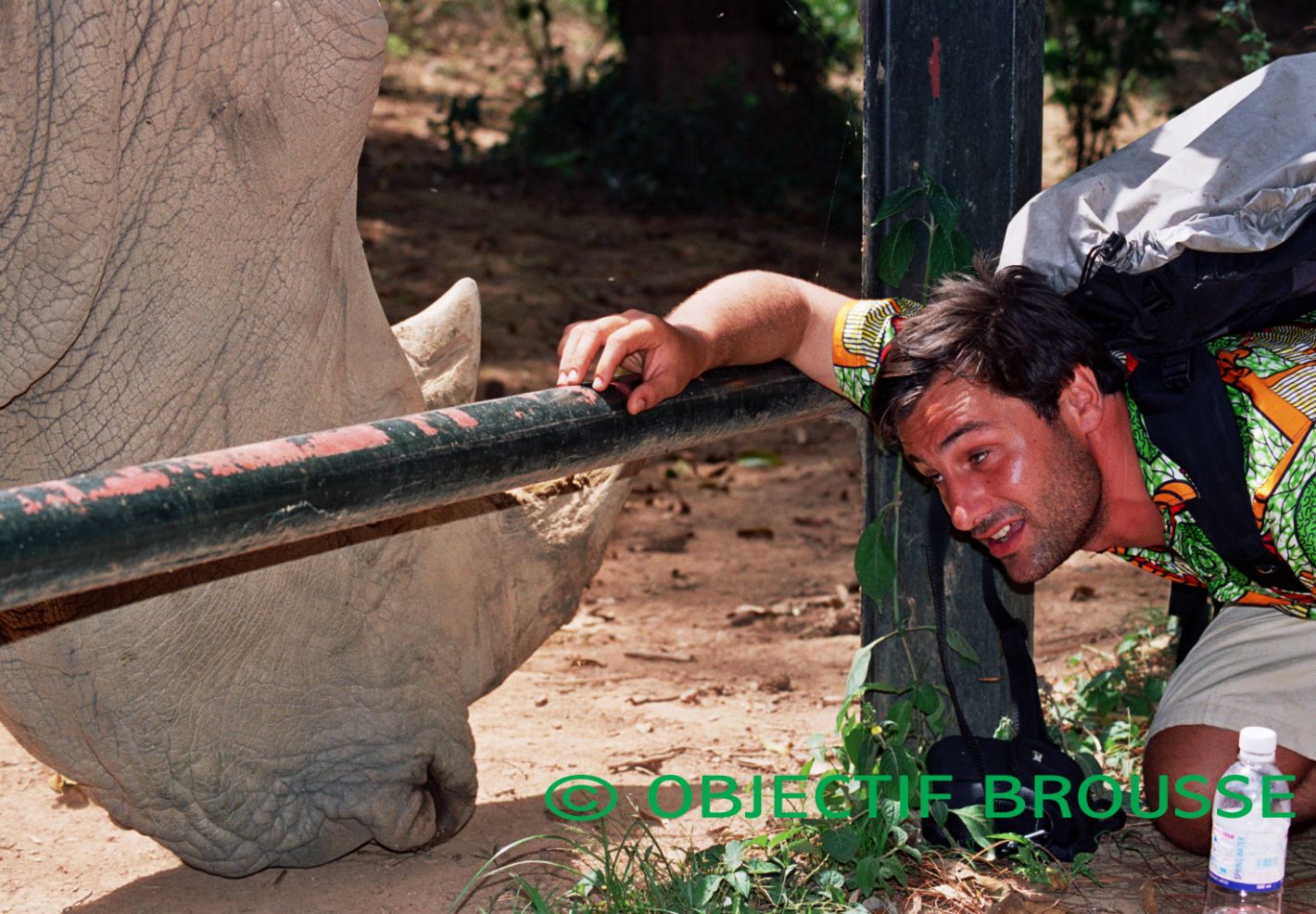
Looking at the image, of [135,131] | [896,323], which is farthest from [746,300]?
[135,131]

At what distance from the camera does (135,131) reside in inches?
82.6

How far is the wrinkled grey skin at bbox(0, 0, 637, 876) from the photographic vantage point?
Result: 2039mm

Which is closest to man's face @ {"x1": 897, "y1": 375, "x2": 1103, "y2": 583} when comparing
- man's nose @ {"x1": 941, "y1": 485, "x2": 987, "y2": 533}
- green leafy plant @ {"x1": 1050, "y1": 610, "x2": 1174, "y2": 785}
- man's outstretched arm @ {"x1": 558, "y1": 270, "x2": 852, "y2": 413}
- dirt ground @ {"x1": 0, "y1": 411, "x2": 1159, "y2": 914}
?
man's nose @ {"x1": 941, "y1": 485, "x2": 987, "y2": 533}

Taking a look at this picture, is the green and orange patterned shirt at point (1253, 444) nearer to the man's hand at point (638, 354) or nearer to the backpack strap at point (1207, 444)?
the backpack strap at point (1207, 444)

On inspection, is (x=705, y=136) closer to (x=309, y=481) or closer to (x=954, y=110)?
(x=954, y=110)

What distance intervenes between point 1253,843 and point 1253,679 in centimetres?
57

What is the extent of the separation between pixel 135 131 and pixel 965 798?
5.43 ft

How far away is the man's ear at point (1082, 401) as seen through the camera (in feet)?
7.50

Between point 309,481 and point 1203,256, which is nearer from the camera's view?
point 309,481

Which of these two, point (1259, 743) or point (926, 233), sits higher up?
point (926, 233)

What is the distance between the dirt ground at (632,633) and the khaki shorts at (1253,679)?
26cm

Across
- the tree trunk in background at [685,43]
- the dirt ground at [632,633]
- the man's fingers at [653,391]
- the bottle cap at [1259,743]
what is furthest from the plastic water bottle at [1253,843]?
the tree trunk in background at [685,43]

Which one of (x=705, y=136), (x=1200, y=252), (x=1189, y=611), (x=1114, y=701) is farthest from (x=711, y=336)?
(x=705, y=136)

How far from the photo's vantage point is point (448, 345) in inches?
115
